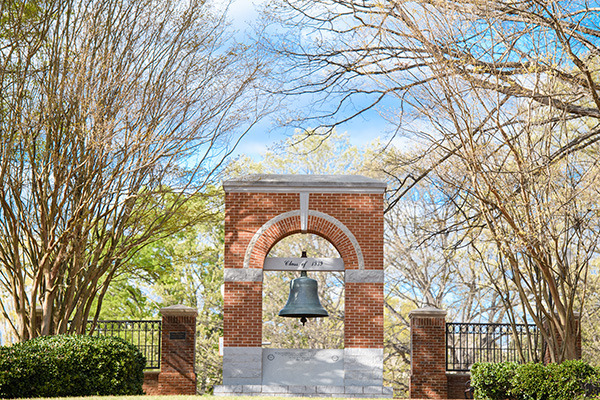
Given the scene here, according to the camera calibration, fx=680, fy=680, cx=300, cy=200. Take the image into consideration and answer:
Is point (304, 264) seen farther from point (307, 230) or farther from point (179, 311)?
point (179, 311)

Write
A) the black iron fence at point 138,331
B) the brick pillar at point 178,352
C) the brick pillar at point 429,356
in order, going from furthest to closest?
the black iron fence at point 138,331, the brick pillar at point 178,352, the brick pillar at point 429,356

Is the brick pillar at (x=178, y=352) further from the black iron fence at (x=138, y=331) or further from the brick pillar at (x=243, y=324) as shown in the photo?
the brick pillar at (x=243, y=324)

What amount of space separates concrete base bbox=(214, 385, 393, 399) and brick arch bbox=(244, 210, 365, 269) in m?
2.24

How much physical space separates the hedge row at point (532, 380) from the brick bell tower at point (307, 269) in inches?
68.7

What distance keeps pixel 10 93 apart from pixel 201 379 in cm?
1576

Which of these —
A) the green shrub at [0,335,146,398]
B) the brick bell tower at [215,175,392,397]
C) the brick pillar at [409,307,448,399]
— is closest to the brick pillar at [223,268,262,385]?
the brick bell tower at [215,175,392,397]

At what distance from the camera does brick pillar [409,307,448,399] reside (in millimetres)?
13648

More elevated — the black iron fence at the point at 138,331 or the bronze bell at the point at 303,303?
the bronze bell at the point at 303,303

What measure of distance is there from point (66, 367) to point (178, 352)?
3.39m

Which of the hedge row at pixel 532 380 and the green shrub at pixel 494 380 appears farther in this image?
the green shrub at pixel 494 380

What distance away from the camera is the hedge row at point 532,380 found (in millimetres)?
11211

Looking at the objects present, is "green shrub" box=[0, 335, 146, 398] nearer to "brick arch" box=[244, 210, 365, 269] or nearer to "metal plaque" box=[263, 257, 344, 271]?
"brick arch" box=[244, 210, 365, 269]

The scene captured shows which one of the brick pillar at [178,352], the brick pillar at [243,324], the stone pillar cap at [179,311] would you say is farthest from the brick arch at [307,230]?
the brick pillar at [178,352]

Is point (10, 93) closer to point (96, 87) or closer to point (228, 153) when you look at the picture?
point (96, 87)
